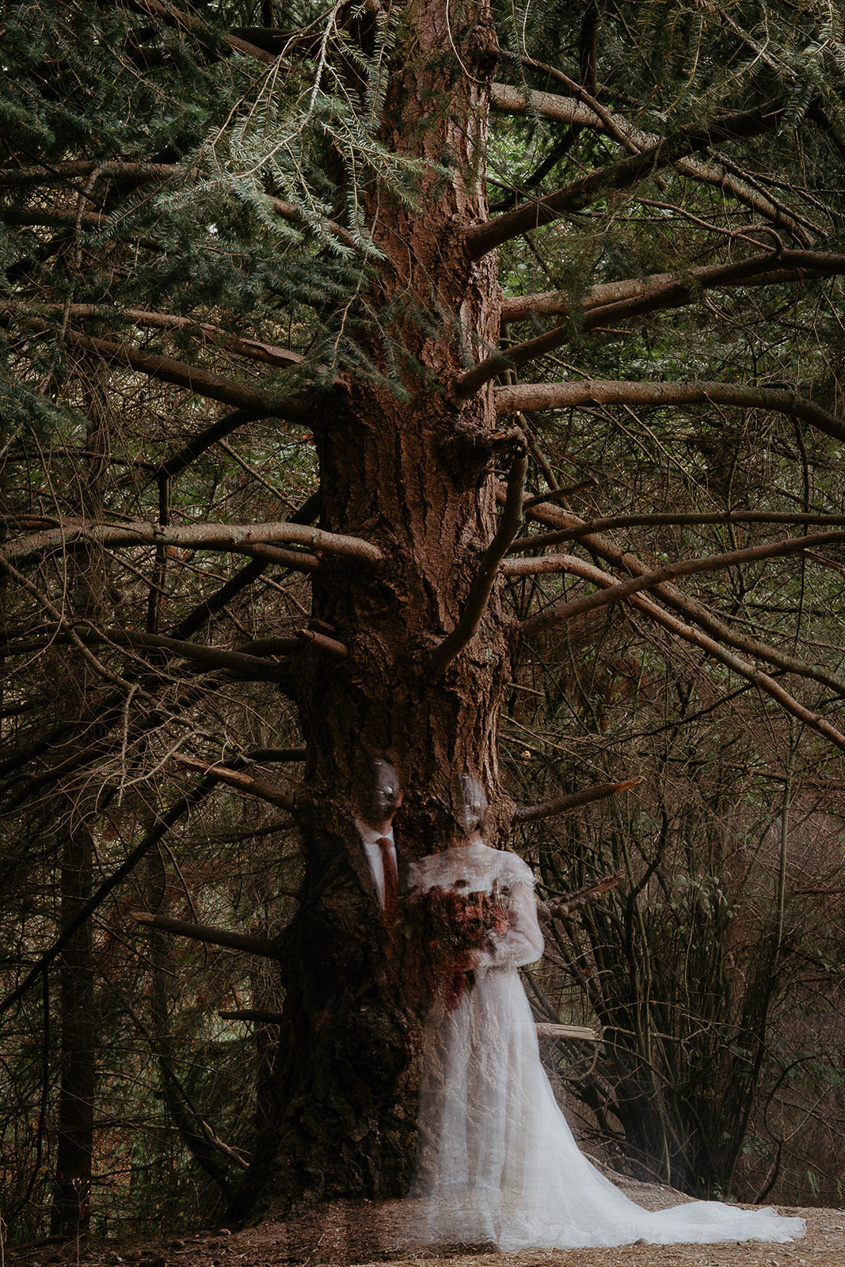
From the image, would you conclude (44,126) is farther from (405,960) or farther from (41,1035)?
(41,1035)

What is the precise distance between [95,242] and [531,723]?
3980 mm

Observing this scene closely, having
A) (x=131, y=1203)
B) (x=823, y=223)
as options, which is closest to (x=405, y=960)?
(x=823, y=223)

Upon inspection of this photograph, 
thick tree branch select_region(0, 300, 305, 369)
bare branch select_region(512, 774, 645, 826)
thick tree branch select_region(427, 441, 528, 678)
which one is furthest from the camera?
bare branch select_region(512, 774, 645, 826)

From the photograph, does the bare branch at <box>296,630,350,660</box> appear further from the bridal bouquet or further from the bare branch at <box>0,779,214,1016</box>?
the bare branch at <box>0,779,214,1016</box>

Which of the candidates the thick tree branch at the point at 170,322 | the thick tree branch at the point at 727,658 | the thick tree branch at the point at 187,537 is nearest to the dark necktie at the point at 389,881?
the thick tree branch at the point at 187,537

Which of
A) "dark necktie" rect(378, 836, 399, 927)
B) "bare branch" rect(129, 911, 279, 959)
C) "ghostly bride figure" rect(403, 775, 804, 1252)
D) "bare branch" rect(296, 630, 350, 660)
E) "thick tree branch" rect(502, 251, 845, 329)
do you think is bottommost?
"ghostly bride figure" rect(403, 775, 804, 1252)

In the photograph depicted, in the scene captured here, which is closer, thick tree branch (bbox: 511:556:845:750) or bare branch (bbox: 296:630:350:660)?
bare branch (bbox: 296:630:350:660)

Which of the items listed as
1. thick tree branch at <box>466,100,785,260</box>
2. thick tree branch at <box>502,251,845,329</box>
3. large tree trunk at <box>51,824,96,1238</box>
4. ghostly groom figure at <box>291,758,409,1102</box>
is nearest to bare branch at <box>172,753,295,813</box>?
ghostly groom figure at <box>291,758,409,1102</box>

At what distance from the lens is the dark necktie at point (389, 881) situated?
2.89 meters

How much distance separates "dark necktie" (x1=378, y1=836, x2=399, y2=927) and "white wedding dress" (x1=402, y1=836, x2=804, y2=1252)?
0.06m

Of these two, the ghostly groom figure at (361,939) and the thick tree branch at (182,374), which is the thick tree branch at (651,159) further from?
the ghostly groom figure at (361,939)

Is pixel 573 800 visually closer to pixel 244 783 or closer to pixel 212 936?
pixel 244 783

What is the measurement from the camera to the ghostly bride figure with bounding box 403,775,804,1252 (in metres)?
2.66

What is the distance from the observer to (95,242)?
8.54 feet
